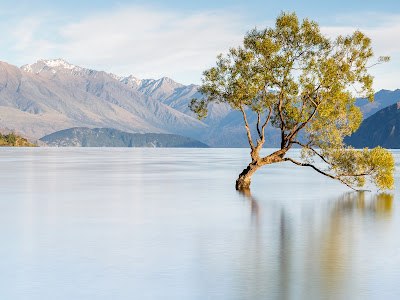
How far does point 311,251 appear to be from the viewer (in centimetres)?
2767

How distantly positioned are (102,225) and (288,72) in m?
29.4

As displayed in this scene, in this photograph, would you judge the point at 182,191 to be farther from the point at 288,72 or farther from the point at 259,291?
the point at 259,291

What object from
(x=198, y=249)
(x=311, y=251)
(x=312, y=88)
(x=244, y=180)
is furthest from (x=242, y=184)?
(x=311, y=251)

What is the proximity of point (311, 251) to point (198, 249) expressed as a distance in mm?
5708

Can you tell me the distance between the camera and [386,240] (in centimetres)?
3188

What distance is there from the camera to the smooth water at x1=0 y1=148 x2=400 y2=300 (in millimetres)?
20156

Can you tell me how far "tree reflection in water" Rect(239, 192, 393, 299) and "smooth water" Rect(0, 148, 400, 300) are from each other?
0.05 meters

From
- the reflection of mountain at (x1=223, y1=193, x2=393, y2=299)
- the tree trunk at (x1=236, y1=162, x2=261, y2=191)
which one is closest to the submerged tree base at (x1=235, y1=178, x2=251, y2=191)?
the tree trunk at (x1=236, y1=162, x2=261, y2=191)

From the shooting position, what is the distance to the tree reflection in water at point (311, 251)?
794 inches

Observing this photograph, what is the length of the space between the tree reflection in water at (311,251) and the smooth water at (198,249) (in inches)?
2.1

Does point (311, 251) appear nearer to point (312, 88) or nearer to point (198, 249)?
point (198, 249)

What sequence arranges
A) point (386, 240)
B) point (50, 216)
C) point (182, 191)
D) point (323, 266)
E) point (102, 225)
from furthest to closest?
point (182, 191), point (50, 216), point (102, 225), point (386, 240), point (323, 266)

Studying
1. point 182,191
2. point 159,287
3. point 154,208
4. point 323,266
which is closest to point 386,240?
point 323,266

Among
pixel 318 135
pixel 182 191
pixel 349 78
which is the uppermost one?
pixel 349 78
